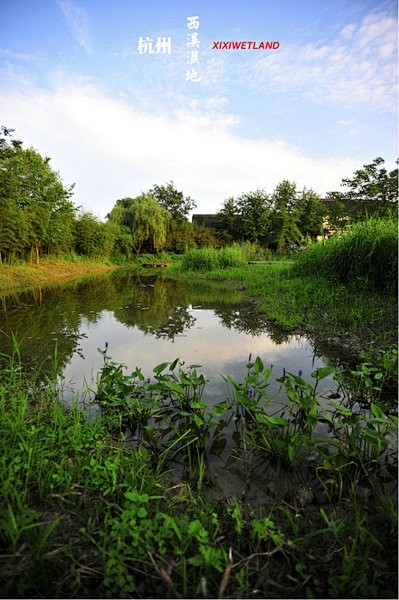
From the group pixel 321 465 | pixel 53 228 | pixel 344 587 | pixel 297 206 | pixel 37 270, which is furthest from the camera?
pixel 297 206

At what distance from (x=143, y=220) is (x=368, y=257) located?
21199mm

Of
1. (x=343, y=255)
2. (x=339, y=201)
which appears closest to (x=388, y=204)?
(x=339, y=201)

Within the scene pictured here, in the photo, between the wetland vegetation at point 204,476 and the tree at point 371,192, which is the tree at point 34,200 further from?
the tree at point 371,192

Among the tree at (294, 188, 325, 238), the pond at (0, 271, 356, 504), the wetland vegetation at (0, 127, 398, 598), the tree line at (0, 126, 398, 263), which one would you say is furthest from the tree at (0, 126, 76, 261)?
the tree at (294, 188, 325, 238)

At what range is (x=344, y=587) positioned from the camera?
1.01 meters

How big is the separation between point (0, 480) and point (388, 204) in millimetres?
25230

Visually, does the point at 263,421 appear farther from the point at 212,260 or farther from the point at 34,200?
the point at 34,200

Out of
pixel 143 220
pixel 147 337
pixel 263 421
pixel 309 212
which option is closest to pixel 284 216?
pixel 309 212

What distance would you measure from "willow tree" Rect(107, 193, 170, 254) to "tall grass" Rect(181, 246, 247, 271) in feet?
32.2

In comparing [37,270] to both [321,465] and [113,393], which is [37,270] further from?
[321,465]

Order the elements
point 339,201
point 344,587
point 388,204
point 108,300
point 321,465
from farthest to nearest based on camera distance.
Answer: point 339,201, point 388,204, point 108,300, point 321,465, point 344,587

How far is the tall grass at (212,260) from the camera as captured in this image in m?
14.7

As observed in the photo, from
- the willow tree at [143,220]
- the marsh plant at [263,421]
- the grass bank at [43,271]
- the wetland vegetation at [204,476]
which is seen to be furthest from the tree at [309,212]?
the marsh plant at [263,421]

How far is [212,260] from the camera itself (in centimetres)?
1490
